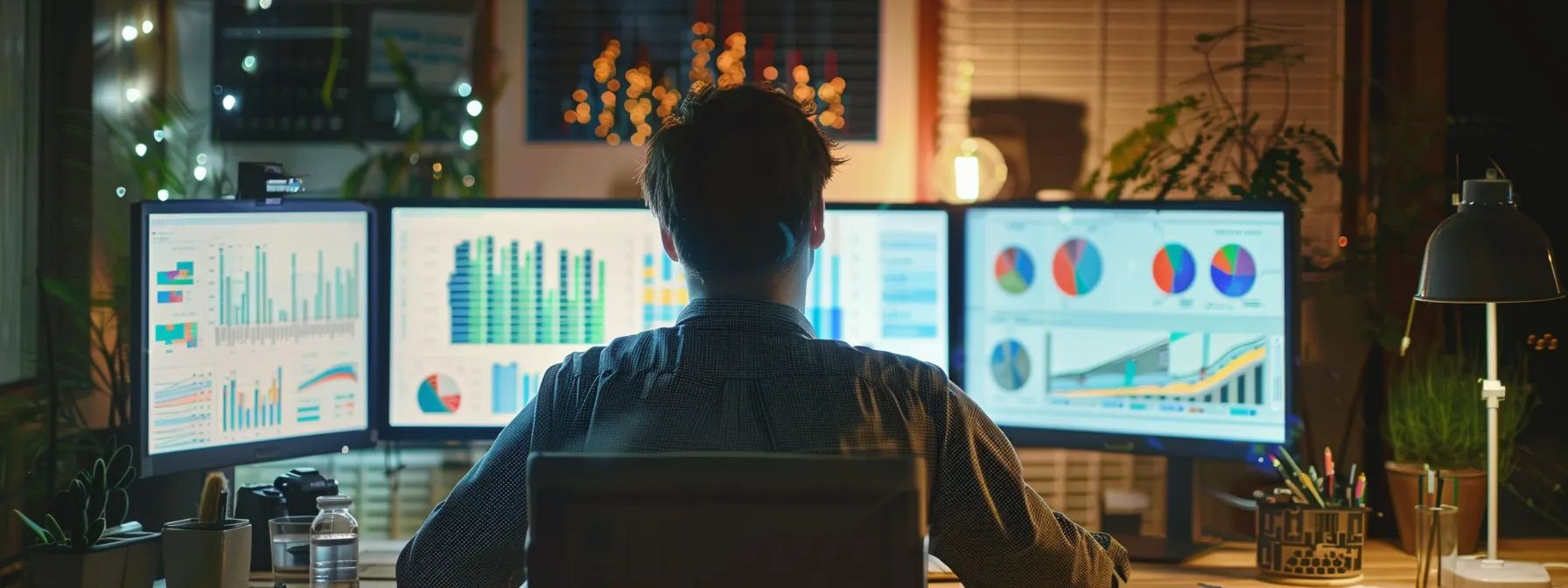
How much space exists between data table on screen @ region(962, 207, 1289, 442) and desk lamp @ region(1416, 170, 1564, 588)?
0.21 m

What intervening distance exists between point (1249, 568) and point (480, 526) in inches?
45.7

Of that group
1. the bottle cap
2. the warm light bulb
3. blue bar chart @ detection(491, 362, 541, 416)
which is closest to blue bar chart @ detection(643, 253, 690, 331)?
blue bar chart @ detection(491, 362, 541, 416)

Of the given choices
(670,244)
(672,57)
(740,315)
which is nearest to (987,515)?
(740,315)

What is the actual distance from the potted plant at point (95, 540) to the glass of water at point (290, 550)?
167mm

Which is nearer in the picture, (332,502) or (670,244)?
(670,244)

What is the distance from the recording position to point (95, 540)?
160 cm

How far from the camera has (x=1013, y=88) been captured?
3199 millimetres

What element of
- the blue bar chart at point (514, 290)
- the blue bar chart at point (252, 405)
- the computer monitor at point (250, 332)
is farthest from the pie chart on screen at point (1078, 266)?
the blue bar chart at point (252, 405)

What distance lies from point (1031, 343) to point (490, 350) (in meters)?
0.81

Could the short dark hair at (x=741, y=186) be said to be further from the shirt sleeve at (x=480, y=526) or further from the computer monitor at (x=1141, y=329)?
the computer monitor at (x=1141, y=329)

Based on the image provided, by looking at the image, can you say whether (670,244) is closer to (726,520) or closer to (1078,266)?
(726,520)

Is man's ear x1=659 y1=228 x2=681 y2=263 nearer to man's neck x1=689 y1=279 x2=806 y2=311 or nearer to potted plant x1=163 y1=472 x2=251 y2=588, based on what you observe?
man's neck x1=689 y1=279 x2=806 y2=311

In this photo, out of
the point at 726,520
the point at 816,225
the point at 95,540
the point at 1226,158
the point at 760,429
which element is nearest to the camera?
the point at 726,520

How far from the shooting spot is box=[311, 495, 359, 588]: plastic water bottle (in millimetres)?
1698
